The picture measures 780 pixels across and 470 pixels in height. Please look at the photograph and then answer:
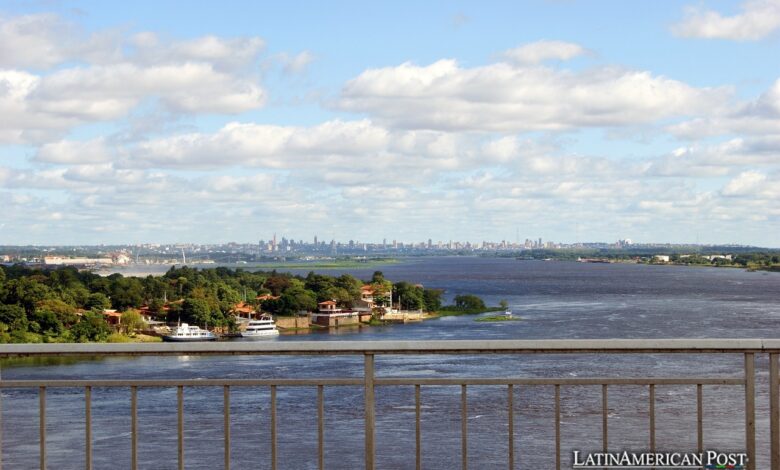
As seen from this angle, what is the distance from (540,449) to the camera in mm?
20062

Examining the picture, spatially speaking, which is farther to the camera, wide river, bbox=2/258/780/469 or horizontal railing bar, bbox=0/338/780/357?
wide river, bbox=2/258/780/469

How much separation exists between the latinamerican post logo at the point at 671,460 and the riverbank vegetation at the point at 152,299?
147 ft

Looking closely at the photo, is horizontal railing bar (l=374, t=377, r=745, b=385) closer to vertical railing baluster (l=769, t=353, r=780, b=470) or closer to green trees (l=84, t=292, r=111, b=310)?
vertical railing baluster (l=769, t=353, r=780, b=470)

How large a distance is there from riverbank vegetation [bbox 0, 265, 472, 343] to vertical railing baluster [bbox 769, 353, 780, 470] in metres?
45.2

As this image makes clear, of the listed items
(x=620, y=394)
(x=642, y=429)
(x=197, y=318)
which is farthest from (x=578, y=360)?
(x=197, y=318)

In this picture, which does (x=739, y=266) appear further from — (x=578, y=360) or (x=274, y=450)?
(x=274, y=450)

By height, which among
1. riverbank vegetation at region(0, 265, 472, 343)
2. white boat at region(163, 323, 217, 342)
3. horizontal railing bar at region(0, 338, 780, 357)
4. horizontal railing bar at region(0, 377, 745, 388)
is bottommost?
white boat at region(163, 323, 217, 342)

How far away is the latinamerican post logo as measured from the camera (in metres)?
4.60

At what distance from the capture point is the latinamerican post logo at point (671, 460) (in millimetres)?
4598

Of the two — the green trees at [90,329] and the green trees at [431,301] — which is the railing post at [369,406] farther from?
the green trees at [431,301]

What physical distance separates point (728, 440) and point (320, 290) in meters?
59.0

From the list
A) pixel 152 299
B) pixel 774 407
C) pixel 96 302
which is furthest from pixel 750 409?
pixel 152 299

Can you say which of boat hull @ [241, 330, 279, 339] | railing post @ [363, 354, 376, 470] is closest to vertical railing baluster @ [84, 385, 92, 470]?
railing post @ [363, 354, 376, 470]

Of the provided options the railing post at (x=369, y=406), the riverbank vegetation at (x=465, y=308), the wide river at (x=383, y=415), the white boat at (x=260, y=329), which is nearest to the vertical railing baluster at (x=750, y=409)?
the railing post at (x=369, y=406)
